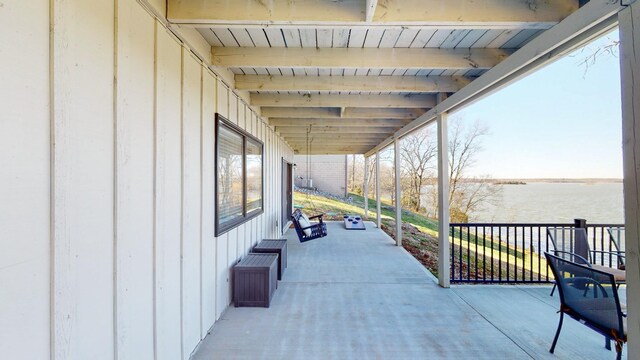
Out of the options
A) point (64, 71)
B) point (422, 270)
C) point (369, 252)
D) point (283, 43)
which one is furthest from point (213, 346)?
point (369, 252)

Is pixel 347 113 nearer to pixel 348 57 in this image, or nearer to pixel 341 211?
pixel 348 57

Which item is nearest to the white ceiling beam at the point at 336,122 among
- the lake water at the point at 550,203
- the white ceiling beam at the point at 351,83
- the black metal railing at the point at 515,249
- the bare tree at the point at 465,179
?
the white ceiling beam at the point at 351,83

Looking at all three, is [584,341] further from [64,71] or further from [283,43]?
[64,71]

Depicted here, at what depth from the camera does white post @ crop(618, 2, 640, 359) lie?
143cm

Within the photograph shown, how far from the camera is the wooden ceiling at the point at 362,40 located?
185 centimetres

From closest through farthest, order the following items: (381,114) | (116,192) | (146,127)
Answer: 1. (116,192)
2. (146,127)
3. (381,114)

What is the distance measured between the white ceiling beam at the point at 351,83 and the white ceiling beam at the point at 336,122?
2007mm

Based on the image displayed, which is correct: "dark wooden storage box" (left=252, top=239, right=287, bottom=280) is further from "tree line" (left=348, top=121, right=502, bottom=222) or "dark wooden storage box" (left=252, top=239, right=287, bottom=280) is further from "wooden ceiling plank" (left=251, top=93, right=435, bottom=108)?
"tree line" (left=348, top=121, right=502, bottom=222)

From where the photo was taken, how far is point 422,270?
4.44 meters

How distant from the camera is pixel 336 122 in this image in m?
5.61

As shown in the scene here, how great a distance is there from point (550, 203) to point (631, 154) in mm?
12841

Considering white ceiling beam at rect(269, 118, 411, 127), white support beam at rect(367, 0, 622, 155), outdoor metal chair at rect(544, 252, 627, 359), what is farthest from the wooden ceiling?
outdoor metal chair at rect(544, 252, 627, 359)

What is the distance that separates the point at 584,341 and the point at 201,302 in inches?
145

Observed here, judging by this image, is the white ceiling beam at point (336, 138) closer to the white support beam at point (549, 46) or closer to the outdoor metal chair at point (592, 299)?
the white support beam at point (549, 46)
